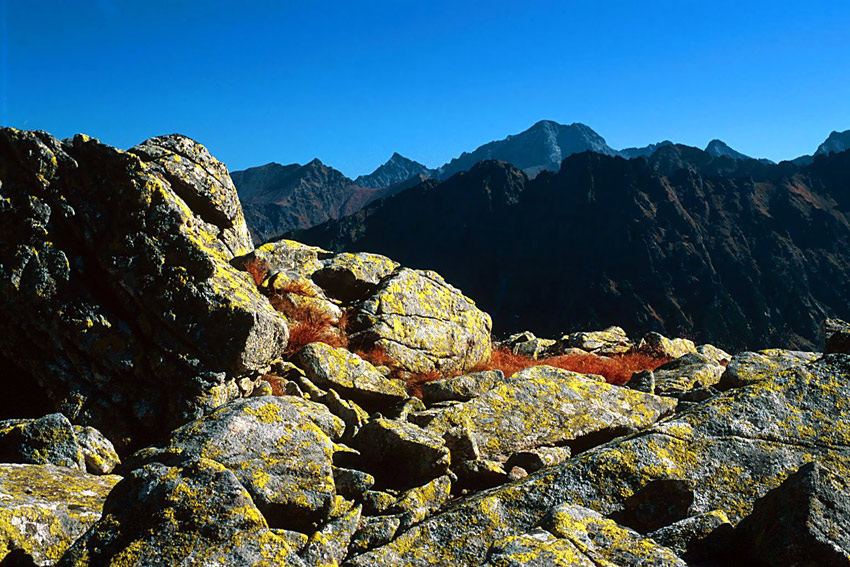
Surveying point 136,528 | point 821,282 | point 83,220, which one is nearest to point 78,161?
point 83,220

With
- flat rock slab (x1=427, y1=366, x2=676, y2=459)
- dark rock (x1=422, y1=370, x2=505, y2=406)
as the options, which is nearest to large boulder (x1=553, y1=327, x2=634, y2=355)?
flat rock slab (x1=427, y1=366, x2=676, y2=459)

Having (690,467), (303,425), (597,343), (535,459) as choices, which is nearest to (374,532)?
(303,425)

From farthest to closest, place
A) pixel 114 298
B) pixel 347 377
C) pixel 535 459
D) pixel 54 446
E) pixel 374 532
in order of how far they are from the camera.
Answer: pixel 347 377
pixel 114 298
pixel 535 459
pixel 54 446
pixel 374 532

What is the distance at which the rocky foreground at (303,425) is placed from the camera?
487 centimetres

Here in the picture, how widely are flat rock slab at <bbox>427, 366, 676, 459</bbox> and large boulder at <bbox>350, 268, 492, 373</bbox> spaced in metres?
4.00

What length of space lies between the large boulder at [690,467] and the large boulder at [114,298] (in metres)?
5.33

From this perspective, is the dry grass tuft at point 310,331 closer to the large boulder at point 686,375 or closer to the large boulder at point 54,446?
the large boulder at point 54,446

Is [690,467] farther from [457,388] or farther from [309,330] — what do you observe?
[309,330]

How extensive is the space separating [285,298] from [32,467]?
23.1 feet

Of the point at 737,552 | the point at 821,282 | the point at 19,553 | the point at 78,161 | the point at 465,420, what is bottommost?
the point at 19,553

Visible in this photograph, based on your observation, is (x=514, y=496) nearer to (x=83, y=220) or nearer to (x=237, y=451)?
(x=237, y=451)

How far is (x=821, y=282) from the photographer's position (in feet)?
637

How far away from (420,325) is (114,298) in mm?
7426

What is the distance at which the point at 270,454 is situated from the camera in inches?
244
